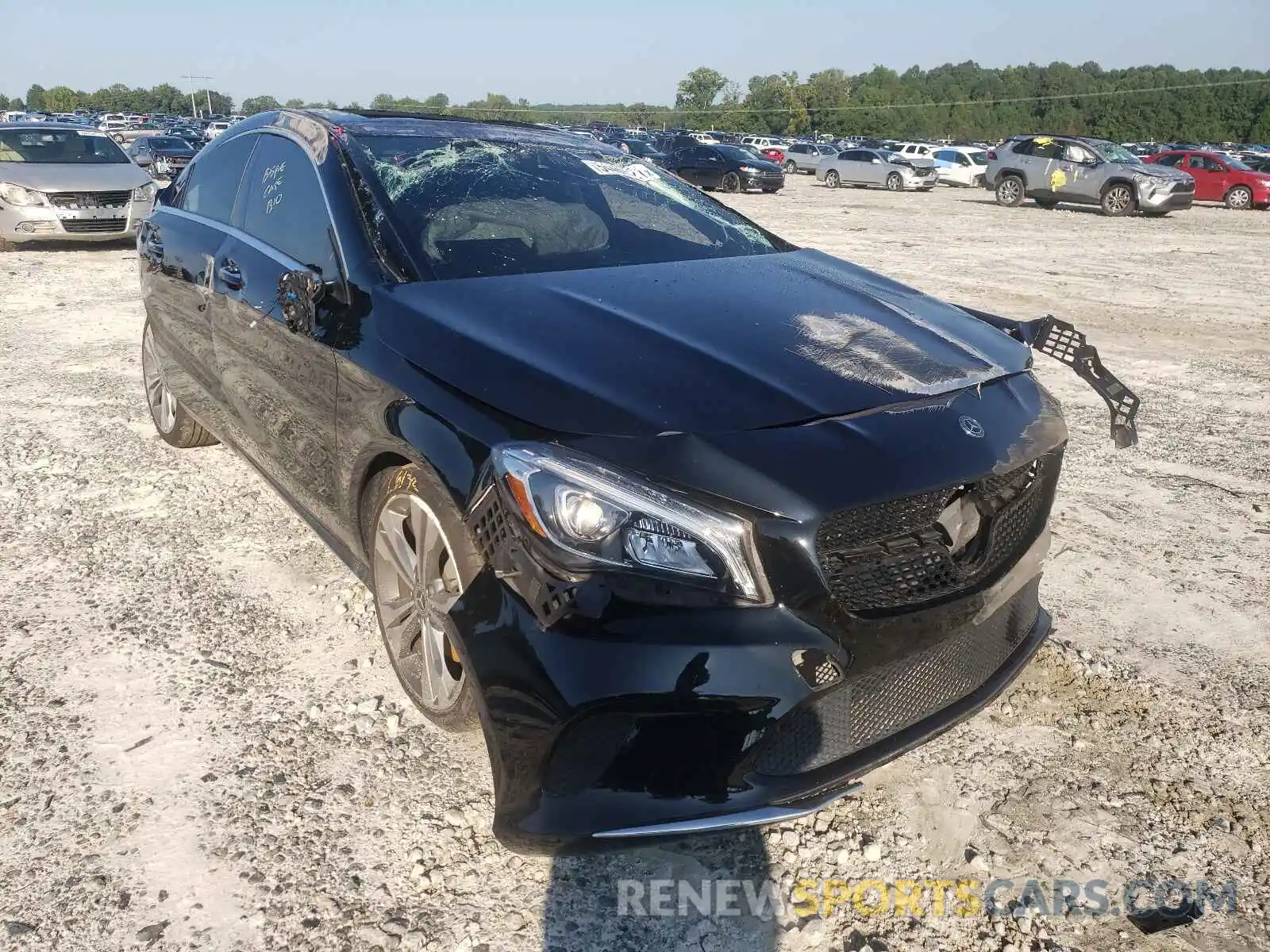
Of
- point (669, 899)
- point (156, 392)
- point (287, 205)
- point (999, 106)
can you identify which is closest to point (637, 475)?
point (669, 899)

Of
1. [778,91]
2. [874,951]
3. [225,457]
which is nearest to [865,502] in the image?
[874,951]

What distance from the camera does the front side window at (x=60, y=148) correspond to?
12.5m

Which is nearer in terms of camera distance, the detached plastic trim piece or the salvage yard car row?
the detached plastic trim piece

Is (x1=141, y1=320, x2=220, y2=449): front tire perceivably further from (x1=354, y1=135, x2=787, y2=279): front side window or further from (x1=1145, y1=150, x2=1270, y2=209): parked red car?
(x1=1145, y1=150, x2=1270, y2=209): parked red car

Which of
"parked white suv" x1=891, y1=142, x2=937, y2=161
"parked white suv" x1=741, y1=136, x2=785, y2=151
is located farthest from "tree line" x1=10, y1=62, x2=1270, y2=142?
"parked white suv" x1=891, y1=142, x2=937, y2=161

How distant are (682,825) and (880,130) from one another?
94.8 metres

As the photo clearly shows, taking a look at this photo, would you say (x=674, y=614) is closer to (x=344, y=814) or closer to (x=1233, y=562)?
(x=344, y=814)

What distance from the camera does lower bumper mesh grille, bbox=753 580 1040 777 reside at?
1968 millimetres

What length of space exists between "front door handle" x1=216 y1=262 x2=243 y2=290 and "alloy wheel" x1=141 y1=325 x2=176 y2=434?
1458 mm

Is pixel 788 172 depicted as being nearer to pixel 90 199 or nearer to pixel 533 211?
pixel 90 199

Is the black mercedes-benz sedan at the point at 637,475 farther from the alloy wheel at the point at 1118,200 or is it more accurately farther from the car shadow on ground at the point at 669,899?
the alloy wheel at the point at 1118,200

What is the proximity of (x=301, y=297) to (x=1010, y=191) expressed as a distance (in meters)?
25.4

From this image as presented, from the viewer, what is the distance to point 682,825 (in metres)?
1.90

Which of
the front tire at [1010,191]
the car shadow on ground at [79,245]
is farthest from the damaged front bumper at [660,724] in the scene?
the front tire at [1010,191]
